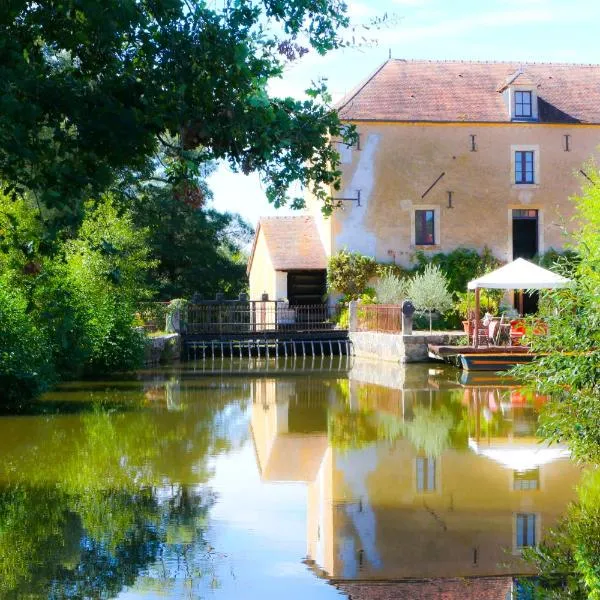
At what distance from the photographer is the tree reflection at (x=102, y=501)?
6.87 metres

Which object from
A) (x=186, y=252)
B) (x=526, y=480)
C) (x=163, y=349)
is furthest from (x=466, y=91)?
A: (x=526, y=480)

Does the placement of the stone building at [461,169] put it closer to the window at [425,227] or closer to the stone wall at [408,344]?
the window at [425,227]

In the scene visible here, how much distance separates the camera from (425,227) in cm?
3494

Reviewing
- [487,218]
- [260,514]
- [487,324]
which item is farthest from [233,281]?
[260,514]

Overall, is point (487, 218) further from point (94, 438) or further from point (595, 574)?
point (595, 574)

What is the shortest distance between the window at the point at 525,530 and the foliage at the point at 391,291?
2343 cm

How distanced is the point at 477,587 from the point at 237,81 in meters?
4.19

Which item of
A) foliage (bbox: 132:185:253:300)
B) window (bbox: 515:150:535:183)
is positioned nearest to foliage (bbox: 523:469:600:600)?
window (bbox: 515:150:535:183)

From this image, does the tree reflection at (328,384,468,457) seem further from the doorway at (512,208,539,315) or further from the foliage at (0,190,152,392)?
the doorway at (512,208,539,315)

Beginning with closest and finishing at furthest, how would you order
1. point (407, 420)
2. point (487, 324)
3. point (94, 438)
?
point (94, 438) → point (407, 420) → point (487, 324)

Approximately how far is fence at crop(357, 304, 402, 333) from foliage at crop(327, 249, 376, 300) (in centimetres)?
199

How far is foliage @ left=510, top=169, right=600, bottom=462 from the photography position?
8711 mm

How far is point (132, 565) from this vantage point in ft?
22.9

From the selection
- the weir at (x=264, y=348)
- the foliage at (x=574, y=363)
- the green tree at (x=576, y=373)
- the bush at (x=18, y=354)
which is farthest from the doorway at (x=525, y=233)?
the foliage at (x=574, y=363)
